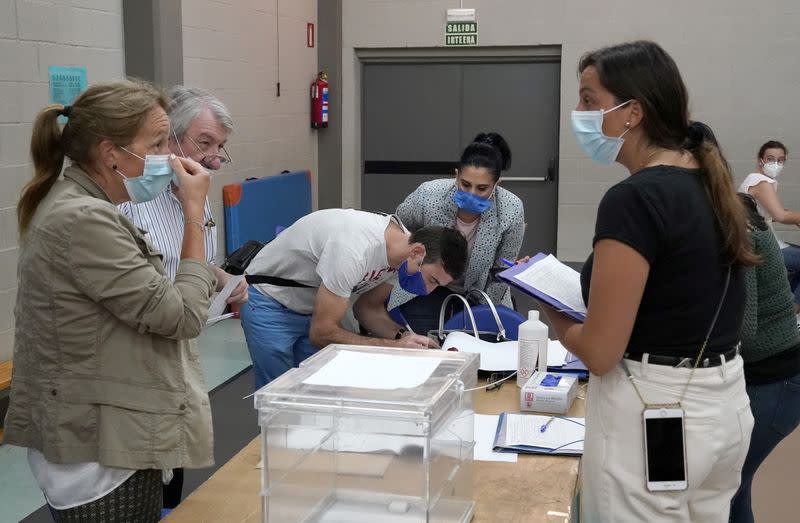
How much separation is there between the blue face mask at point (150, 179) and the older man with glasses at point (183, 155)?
0.43m


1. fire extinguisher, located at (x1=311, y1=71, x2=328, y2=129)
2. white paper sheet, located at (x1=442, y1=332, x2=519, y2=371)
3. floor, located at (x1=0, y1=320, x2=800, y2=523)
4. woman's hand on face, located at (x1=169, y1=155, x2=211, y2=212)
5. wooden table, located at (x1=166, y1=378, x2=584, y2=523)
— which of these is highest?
fire extinguisher, located at (x1=311, y1=71, x2=328, y2=129)

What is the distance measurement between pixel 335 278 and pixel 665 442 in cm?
131

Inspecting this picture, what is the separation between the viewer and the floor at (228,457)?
3246mm

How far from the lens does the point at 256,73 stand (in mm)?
6203

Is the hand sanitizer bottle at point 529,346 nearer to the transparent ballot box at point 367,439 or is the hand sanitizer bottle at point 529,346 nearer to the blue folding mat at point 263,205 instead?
the transparent ballot box at point 367,439

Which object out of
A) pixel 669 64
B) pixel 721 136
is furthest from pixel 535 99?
pixel 669 64

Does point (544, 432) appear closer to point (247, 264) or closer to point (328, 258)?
point (328, 258)

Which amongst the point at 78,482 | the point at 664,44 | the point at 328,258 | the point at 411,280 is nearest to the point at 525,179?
the point at 664,44

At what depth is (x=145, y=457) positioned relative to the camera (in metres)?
1.71

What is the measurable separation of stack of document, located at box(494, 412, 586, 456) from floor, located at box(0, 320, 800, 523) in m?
1.35

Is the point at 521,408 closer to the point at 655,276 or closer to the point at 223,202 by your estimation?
the point at 655,276

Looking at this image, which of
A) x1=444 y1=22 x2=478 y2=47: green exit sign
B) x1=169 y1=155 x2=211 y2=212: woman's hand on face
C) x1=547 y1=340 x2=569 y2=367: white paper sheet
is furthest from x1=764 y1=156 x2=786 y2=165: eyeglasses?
x1=169 y1=155 x2=211 y2=212: woman's hand on face

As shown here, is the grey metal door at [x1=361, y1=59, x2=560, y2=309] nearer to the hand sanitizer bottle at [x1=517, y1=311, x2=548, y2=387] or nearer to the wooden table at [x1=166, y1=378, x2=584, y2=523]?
the hand sanitizer bottle at [x1=517, y1=311, x2=548, y2=387]

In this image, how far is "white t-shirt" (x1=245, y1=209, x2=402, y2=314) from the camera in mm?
2766
